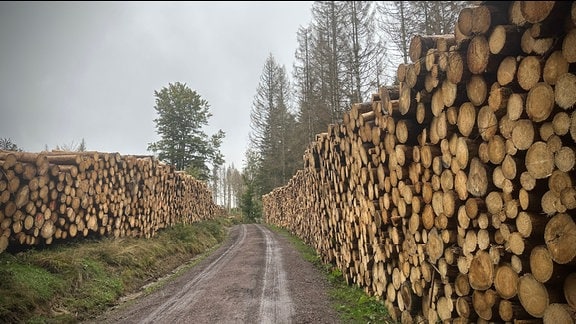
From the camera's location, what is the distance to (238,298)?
23.2 ft

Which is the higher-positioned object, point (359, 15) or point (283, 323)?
point (359, 15)

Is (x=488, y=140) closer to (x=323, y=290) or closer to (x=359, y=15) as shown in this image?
(x=323, y=290)

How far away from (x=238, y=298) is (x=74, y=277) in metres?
3.38

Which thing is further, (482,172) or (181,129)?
(181,129)

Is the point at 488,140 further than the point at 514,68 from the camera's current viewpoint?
Yes

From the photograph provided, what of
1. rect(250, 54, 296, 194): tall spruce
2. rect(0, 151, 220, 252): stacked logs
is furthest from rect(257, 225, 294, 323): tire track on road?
rect(250, 54, 296, 194): tall spruce

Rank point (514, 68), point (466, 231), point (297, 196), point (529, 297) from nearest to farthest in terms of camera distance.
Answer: point (529, 297), point (514, 68), point (466, 231), point (297, 196)

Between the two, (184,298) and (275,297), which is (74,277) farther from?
(275,297)

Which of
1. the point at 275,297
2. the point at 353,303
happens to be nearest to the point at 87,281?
the point at 275,297

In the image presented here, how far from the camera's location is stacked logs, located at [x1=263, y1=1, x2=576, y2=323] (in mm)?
2754

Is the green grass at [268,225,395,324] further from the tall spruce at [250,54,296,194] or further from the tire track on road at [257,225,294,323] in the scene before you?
the tall spruce at [250,54,296,194]

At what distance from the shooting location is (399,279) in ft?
18.6

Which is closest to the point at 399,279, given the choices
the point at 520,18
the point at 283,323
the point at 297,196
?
the point at 283,323

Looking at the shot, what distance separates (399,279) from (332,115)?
17680 mm
